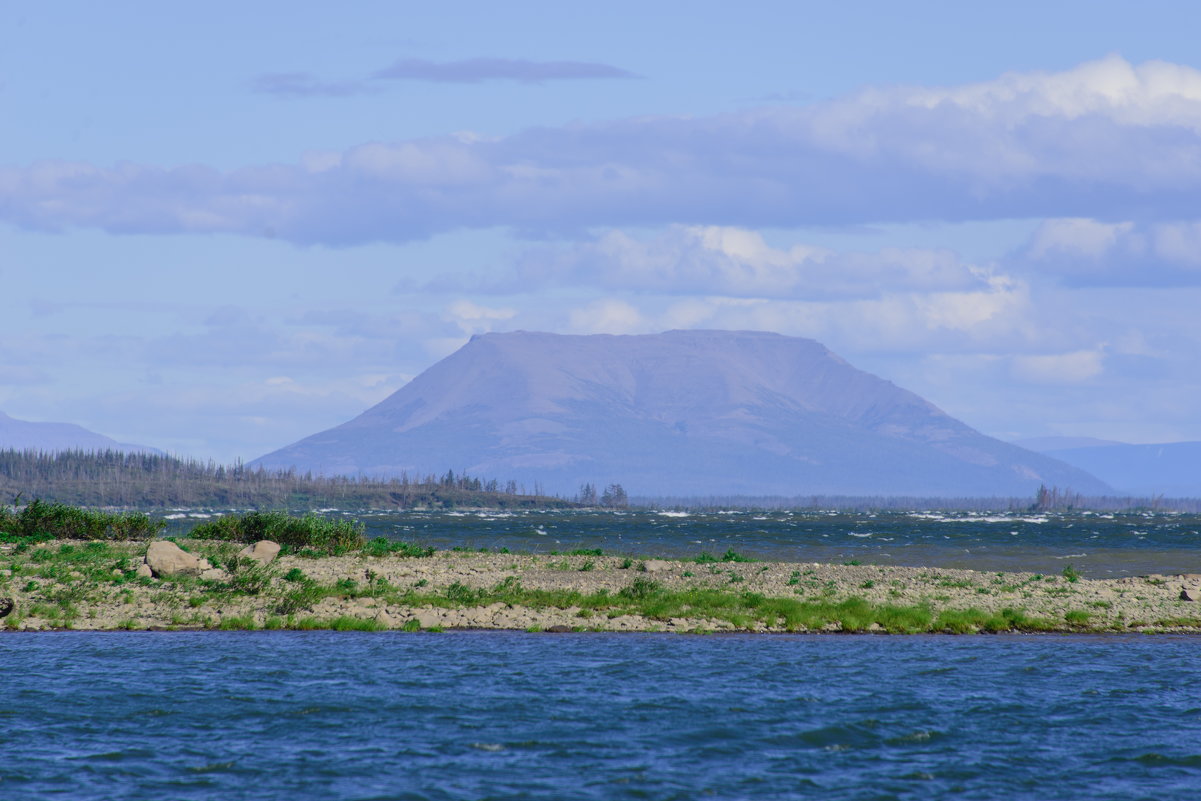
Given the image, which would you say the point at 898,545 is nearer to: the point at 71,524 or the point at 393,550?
the point at 393,550

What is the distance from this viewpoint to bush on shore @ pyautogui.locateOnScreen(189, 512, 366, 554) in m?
61.0

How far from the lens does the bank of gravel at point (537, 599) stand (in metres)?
43.2

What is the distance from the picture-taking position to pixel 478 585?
1922 inches

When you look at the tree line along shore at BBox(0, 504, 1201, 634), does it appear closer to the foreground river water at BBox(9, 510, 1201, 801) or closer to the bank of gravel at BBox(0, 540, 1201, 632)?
the bank of gravel at BBox(0, 540, 1201, 632)

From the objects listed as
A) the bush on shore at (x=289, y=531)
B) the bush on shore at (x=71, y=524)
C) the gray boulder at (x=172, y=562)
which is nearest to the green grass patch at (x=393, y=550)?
the bush on shore at (x=289, y=531)

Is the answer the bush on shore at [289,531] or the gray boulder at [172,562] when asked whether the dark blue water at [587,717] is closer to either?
the gray boulder at [172,562]

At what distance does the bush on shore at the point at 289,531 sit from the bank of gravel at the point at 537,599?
637 centimetres

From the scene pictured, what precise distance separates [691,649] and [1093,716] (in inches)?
475

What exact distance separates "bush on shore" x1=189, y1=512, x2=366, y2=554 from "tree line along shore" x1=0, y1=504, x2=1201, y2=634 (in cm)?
298

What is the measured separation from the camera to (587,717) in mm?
29703

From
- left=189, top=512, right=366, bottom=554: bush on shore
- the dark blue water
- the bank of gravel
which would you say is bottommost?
the dark blue water

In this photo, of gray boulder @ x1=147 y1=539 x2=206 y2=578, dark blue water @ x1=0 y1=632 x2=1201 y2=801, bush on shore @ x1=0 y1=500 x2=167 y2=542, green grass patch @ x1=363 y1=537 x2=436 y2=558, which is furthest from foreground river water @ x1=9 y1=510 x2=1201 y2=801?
bush on shore @ x1=0 y1=500 x2=167 y2=542

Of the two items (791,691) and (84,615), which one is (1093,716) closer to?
(791,691)

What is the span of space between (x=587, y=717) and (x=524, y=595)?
55.2 feet
